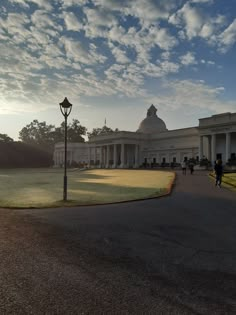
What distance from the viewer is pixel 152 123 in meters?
97.4

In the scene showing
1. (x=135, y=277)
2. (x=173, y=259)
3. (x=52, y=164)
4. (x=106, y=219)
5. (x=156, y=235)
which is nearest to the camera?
(x=135, y=277)

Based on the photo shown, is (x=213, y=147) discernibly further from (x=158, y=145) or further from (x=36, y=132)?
(x=36, y=132)

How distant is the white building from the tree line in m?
10.6

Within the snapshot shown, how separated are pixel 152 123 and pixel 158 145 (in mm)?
16072

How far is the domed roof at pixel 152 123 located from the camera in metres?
95.5

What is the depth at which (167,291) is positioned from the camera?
3.92 m

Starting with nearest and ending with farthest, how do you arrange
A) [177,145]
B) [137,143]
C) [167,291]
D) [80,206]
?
1. [167,291]
2. [80,206]
3. [177,145]
4. [137,143]

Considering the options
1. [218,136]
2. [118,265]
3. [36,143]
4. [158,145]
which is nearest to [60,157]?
[36,143]

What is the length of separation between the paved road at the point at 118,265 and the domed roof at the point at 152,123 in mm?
87540

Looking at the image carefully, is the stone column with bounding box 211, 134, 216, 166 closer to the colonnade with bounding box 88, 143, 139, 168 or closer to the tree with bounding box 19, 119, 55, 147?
the colonnade with bounding box 88, 143, 139, 168

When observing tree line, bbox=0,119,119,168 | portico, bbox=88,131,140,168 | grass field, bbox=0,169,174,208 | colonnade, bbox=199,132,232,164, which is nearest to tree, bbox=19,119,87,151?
tree line, bbox=0,119,119,168

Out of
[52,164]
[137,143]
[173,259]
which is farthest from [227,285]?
[52,164]

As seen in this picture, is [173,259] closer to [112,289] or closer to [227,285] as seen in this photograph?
[227,285]

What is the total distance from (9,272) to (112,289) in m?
1.70
